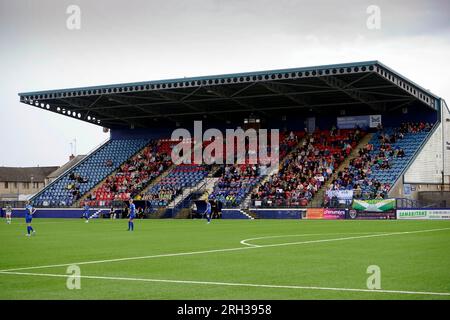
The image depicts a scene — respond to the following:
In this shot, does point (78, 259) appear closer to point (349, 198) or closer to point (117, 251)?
point (117, 251)

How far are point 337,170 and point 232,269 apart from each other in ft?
150

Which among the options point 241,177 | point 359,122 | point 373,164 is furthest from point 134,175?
point 373,164

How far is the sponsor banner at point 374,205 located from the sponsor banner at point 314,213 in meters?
2.74

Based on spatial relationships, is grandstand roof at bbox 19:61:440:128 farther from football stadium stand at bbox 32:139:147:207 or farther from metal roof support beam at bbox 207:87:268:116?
football stadium stand at bbox 32:139:147:207

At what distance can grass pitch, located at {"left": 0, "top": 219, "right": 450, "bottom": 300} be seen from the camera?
12422 mm

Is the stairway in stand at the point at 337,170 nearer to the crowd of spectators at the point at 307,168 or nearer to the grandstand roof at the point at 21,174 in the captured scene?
the crowd of spectators at the point at 307,168

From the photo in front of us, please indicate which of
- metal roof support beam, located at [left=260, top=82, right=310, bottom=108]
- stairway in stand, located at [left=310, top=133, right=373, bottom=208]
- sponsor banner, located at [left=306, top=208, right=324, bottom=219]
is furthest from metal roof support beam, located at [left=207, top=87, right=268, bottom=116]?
sponsor banner, located at [left=306, top=208, right=324, bottom=219]

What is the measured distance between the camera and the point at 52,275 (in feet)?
50.5

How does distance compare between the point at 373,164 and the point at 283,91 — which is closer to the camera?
the point at 373,164

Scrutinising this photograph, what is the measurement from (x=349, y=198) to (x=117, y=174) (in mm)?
29257

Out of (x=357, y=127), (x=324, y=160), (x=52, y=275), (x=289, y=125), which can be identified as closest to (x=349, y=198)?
(x=324, y=160)

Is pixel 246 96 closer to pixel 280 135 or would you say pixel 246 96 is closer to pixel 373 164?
pixel 280 135

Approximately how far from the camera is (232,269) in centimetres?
1627

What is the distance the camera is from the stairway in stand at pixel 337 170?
186 feet
